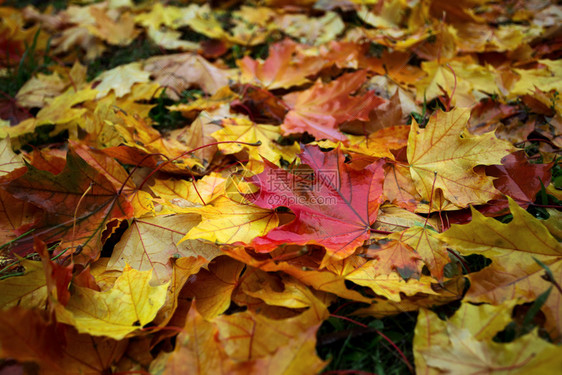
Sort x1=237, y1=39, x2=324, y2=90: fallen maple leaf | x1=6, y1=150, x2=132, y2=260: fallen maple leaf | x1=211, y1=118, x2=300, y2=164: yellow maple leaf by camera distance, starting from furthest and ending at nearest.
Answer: x1=237, y1=39, x2=324, y2=90: fallen maple leaf
x1=211, y1=118, x2=300, y2=164: yellow maple leaf
x1=6, y1=150, x2=132, y2=260: fallen maple leaf

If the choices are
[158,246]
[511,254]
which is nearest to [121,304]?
[158,246]

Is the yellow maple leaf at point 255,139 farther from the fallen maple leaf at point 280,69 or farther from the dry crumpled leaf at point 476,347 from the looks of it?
the dry crumpled leaf at point 476,347

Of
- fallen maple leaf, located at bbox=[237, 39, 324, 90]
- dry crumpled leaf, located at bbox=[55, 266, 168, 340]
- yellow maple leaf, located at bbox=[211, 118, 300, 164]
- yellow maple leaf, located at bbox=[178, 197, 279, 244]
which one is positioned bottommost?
dry crumpled leaf, located at bbox=[55, 266, 168, 340]

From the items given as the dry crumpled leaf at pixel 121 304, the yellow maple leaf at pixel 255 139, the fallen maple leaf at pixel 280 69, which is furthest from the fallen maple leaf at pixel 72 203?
the fallen maple leaf at pixel 280 69

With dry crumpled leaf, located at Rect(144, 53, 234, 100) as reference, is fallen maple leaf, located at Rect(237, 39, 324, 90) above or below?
above

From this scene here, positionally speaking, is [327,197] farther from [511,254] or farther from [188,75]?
[188,75]

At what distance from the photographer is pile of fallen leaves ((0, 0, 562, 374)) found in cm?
75

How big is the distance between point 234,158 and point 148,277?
56 cm

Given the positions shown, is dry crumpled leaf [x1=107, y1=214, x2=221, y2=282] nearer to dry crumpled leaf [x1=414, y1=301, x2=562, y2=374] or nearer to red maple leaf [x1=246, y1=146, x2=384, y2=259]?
red maple leaf [x1=246, y1=146, x2=384, y2=259]

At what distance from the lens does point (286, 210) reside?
3.49ft

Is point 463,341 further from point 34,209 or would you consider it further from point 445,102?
point 34,209

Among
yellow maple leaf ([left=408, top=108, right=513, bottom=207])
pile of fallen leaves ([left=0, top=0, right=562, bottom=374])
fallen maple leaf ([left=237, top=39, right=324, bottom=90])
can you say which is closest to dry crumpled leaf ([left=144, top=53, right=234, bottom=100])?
pile of fallen leaves ([left=0, top=0, right=562, bottom=374])

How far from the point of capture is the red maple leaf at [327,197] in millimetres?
907

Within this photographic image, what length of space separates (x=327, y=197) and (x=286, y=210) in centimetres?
16
